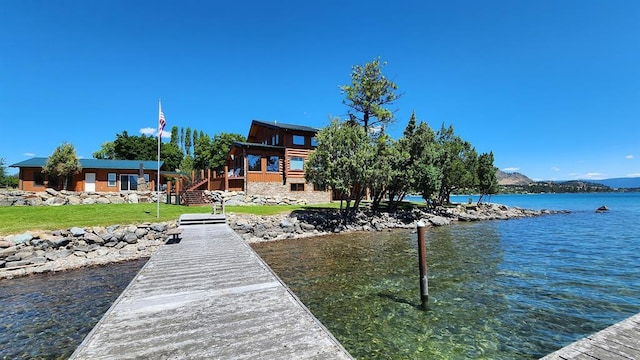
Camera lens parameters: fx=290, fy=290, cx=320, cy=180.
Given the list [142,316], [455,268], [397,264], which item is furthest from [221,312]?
[455,268]

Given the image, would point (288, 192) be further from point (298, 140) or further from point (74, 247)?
point (74, 247)

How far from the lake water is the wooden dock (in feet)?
6.77

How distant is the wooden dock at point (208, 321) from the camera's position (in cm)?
379

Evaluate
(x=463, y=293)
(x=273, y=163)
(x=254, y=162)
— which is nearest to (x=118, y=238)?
(x=463, y=293)

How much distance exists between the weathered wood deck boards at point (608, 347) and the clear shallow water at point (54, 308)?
9122 mm

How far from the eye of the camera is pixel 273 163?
110 ft

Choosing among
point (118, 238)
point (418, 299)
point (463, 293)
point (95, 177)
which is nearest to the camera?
point (418, 299)

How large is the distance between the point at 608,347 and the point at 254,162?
30.8m

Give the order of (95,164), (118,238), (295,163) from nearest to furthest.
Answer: (118,238) < (295,163) < (95,164)

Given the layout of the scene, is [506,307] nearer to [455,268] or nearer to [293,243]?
[455,268]

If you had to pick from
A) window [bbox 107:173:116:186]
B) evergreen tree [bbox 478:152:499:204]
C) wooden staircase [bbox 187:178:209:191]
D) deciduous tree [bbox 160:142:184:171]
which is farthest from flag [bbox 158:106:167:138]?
deciduous tree [bbox 160:142:184:171]

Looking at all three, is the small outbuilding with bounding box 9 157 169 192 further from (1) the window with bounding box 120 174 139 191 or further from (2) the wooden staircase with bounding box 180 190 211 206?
(2) the wooden staircase with bounding box 180 190 211 206

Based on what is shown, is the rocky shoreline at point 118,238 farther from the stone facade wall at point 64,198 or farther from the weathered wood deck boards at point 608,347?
the stone facade wall at point 64,198

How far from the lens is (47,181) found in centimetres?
3319
